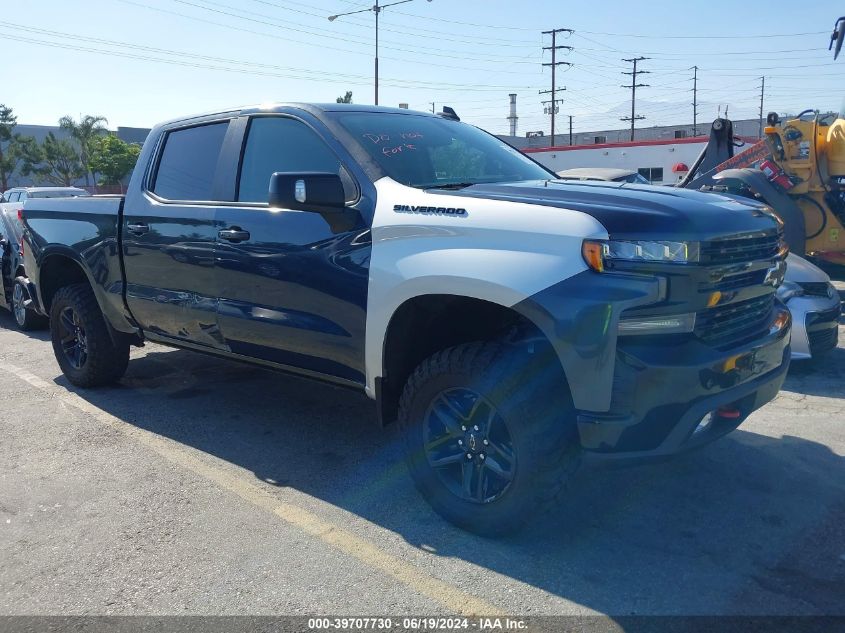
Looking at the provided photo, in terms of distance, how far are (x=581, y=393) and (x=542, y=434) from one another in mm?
283

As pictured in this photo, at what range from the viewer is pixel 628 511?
375 centimetres

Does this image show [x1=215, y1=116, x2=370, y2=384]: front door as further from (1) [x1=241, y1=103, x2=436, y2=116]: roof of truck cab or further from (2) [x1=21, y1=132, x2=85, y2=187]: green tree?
(2) [x1=21, y1=132, x2=85, y2=187]: green tree

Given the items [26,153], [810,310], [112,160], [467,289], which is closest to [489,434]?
[467,289]

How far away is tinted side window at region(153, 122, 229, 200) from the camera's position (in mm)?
4789

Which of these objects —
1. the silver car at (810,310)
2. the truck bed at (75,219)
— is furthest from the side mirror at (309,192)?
the silver car at (810,310)

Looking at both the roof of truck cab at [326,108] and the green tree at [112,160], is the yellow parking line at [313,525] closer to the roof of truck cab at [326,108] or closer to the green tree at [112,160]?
the roof of truck cab at [326,108]

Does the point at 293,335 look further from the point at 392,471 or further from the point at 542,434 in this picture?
the point at 542,434

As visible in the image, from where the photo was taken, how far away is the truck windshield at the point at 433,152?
3.97 metres

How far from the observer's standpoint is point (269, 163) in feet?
14.5

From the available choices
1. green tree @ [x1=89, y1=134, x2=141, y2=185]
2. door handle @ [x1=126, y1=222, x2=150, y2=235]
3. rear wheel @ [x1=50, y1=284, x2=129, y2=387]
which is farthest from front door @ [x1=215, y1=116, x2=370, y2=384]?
green tree @ [x1=89, y1=134, x2=141, y2=185]

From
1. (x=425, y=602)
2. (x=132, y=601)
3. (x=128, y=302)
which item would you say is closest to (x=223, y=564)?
(x=132, y=601)

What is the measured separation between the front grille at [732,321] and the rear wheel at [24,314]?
7909mm

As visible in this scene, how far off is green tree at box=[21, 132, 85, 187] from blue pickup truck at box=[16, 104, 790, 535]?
52978mm

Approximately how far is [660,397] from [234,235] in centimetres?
251
